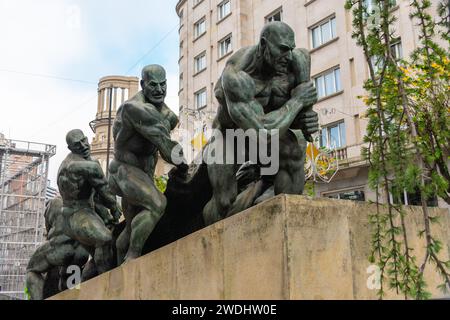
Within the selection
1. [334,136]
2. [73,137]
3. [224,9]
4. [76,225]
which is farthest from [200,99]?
[76,225]

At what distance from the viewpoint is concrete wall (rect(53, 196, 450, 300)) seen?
3.57m

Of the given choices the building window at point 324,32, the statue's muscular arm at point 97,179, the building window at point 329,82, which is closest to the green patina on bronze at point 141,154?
the statue's muscular arm at point 97,179

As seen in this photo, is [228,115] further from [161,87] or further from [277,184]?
[161,87]

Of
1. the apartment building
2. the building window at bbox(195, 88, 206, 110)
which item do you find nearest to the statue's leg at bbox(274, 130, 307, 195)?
the apartment building

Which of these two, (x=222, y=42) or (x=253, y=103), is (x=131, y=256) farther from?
(x=222, y=42)

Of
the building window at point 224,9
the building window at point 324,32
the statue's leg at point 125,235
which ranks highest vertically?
the building window at point 224,9

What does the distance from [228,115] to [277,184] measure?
81 centimetres

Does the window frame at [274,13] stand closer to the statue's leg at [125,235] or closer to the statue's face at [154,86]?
the statue's face at [154,86]

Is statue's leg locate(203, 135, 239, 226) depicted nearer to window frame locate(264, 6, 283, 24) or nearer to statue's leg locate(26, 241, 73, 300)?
statue's leg locate(26, 241, 73, 300)

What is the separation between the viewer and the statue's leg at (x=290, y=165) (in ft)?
15.2

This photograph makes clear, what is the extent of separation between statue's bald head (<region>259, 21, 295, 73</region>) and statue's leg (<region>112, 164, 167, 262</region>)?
199cm

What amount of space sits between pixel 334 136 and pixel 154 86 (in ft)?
62.5

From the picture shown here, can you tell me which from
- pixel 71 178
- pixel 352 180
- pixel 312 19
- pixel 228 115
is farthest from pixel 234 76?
pixel 312 19

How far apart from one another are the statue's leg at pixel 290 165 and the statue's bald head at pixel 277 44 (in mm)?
617
